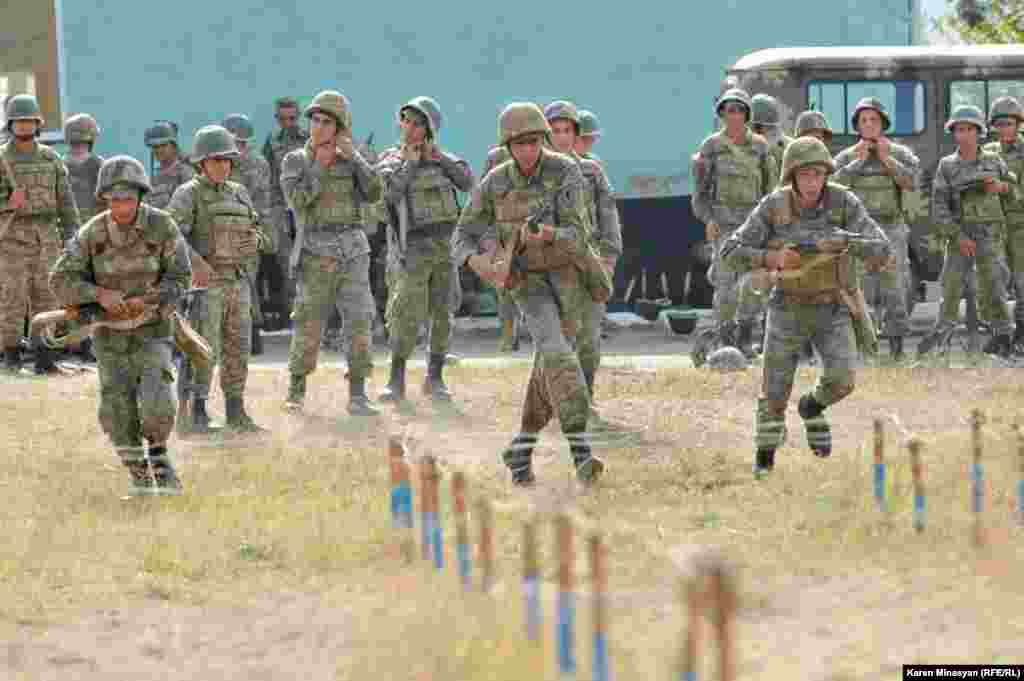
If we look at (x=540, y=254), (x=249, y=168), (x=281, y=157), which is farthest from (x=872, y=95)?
(x=540, y=254)

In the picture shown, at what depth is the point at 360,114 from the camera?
66.5 ft

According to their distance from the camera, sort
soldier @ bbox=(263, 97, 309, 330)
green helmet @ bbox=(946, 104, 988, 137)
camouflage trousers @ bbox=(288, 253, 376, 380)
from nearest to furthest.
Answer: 1. camouflage trousers @ bbox=(288, 253, 376, 380)
2. green helmet @ bbox=(946, 104, 988, 137)
3. soldier @ bbox=(263, 97, 309, 330)

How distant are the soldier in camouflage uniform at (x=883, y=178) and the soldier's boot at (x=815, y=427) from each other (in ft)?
15.2

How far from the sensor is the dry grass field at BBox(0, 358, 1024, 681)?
22.8 feet

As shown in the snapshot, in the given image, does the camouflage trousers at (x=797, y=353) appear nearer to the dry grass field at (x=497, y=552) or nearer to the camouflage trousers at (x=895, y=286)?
the dry grass field at (x=497, y=552)

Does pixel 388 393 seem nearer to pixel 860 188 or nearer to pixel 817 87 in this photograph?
pixel 860 188

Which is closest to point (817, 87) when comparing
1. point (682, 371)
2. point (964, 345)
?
point (964, 345)

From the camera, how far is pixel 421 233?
554 inches

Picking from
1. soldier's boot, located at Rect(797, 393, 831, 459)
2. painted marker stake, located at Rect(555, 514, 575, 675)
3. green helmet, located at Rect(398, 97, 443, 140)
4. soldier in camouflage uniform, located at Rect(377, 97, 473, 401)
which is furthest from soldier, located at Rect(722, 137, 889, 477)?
painted marker stake, located at Rect(555, 514, 575, 675)

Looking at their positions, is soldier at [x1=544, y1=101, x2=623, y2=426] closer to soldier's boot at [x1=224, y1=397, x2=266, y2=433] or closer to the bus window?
soldier's boot at [x1=224, y1=397, x2=266, y2=433]

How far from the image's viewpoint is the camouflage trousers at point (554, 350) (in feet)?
33.8

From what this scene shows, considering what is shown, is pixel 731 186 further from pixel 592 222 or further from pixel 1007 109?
pixel 592 222

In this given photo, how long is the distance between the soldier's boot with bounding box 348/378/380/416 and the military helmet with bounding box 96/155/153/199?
357 centimetres

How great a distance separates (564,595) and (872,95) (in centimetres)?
1319
